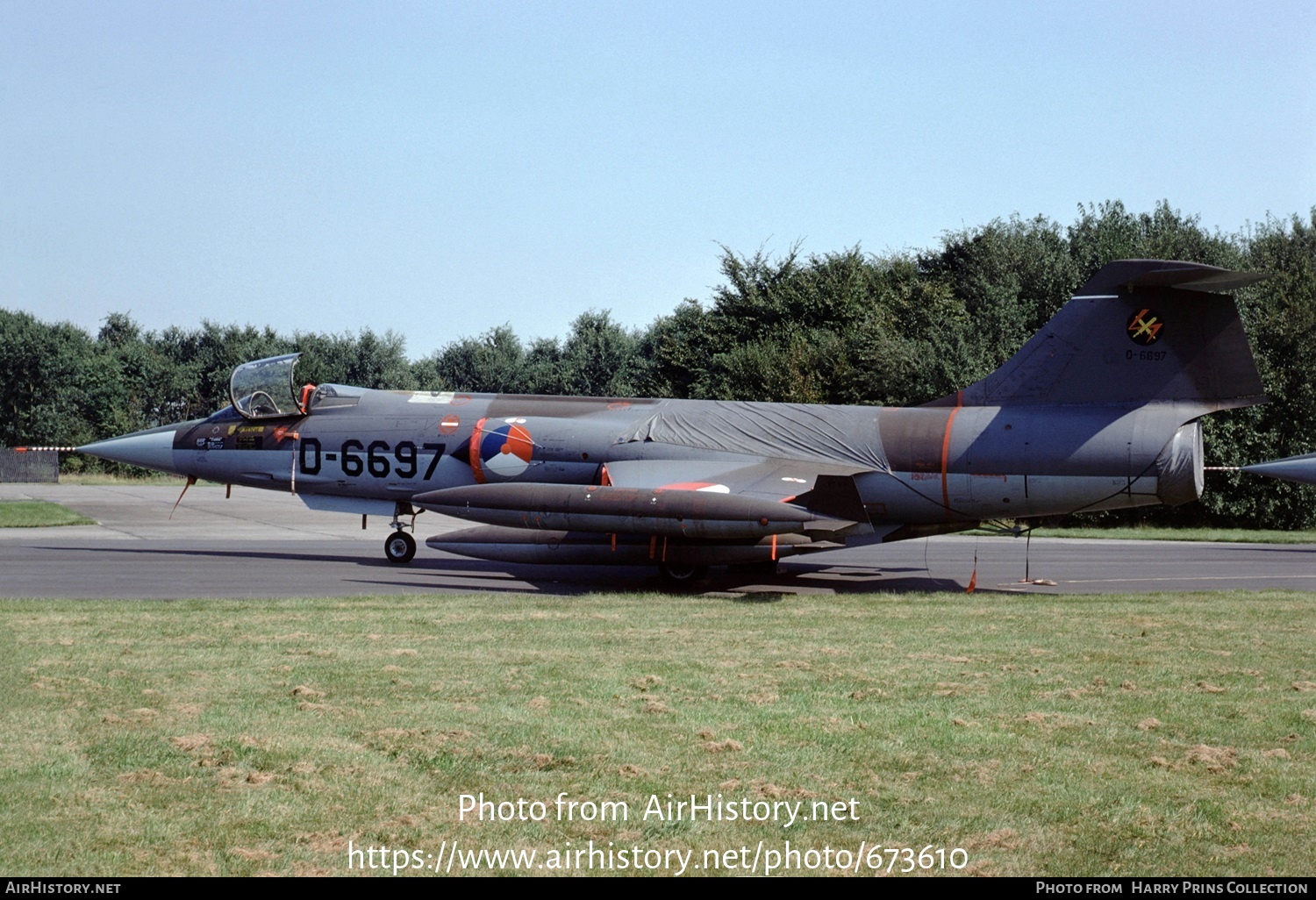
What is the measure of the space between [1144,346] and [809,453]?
519cm

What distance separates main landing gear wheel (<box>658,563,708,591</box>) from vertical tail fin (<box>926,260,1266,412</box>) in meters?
5.41

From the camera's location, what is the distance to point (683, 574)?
1956 cm

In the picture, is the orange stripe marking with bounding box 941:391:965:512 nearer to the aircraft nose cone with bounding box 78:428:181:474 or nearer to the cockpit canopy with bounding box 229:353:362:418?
the cockpit canopy with bounding box 229:353:362:418

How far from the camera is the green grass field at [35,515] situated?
31.0 metres

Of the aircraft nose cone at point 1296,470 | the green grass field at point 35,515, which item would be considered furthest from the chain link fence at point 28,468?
the aircraft nose cone at point 1296,470

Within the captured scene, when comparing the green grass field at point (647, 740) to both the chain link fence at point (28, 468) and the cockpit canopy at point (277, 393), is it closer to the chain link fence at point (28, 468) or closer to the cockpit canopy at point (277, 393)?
the cockpit canopy at point (277, 393)

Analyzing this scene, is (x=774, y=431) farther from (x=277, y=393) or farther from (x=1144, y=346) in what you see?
(x=277, y=393)

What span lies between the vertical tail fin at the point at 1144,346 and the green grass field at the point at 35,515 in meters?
24.4

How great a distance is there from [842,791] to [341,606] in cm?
972

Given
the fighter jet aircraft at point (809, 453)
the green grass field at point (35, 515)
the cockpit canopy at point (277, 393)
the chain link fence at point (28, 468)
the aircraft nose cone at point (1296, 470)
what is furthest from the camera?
the chain link fence at point (28, 468)

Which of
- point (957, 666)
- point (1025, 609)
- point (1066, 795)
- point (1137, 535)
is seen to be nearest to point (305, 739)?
point (1066, 795)

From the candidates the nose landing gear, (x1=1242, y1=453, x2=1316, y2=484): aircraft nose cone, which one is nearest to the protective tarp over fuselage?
the nose landing gear

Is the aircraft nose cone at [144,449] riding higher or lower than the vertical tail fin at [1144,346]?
lower

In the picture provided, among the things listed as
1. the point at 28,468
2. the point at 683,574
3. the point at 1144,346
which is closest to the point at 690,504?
the point at 683,574
